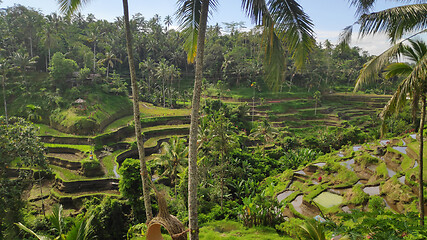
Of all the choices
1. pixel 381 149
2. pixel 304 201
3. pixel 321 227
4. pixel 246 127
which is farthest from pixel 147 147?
pixel 321 227

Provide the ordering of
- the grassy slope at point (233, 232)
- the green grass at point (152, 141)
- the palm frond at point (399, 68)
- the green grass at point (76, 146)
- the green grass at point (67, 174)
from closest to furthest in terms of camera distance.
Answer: the palm frond at point (399, 68), the grassy slope at point (233, 232), the green grass at point (67, 174), the green grass at point (76, 146), the green grass at point (152, 141)

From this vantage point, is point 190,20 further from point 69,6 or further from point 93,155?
point 93,155

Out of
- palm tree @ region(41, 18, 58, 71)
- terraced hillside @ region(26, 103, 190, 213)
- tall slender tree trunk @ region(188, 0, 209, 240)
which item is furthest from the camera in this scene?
palm tree @ region(41, 18, 58, 71)

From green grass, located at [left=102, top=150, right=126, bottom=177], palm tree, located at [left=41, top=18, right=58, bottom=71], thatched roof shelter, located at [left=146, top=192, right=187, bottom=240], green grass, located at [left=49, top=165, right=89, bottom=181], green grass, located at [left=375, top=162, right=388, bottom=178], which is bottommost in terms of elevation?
green grass, located at [left=49, top=165, right=89, bottom=181]

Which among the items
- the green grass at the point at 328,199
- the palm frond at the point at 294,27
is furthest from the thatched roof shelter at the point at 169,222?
the green grass at the point at 328,199

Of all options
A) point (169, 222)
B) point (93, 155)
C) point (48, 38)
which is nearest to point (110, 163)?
point (93, 155)

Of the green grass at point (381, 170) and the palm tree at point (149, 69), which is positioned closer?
the green grass at point (381, 170)

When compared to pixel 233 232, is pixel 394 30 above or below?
above

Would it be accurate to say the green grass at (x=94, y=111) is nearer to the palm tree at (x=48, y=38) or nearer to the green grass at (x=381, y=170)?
the palm tree at (x=48, y=38)

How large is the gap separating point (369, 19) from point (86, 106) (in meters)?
29.7

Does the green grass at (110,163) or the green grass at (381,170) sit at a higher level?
the green grass at (381,170)

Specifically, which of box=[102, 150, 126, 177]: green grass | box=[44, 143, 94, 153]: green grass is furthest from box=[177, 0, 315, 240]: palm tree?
box=[44, 143, 94, 153]: green grass

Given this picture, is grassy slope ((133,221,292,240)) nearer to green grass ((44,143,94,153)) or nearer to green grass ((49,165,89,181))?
green grass ((49,165,89,181))

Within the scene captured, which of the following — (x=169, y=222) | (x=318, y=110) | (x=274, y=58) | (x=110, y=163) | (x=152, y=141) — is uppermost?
(x=274, y=58)
